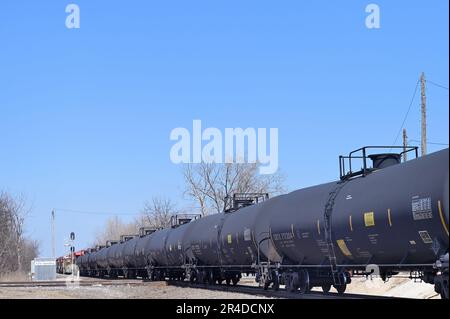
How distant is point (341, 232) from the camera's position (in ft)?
60.1

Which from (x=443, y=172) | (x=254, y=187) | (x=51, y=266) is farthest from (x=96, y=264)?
(x=443, y=172)

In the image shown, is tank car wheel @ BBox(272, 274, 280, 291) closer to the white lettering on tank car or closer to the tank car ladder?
the tank car ladder

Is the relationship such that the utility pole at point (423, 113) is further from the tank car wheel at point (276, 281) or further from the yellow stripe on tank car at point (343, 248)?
the yellow stripe on tank car at point (343, 248)

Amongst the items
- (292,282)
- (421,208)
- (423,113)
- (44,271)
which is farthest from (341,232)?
(44,271)

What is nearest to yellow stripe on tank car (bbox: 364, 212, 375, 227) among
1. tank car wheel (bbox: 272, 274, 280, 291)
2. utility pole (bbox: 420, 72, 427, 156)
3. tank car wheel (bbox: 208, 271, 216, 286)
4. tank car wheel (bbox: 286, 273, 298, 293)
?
tank car wheel (bbox: 286, 273, 298, 293)

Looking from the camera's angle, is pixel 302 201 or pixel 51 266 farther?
pixel 51 266

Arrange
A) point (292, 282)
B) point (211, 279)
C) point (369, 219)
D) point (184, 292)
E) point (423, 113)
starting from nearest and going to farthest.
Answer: point (369, 219) < point (292, 282) < point (184, 292) < point (211, 279) < point (423, 113)

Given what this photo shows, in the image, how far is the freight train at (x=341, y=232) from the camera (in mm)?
14336

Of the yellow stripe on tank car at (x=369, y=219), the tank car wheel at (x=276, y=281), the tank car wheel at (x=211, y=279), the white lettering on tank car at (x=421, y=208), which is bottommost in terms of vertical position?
the tank car wheel at (x=211, y=279)

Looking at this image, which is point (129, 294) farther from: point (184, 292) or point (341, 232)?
point (341, 232)

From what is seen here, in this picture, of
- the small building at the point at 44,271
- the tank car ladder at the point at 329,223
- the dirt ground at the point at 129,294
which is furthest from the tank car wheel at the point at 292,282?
the small building at the point at 44,271
